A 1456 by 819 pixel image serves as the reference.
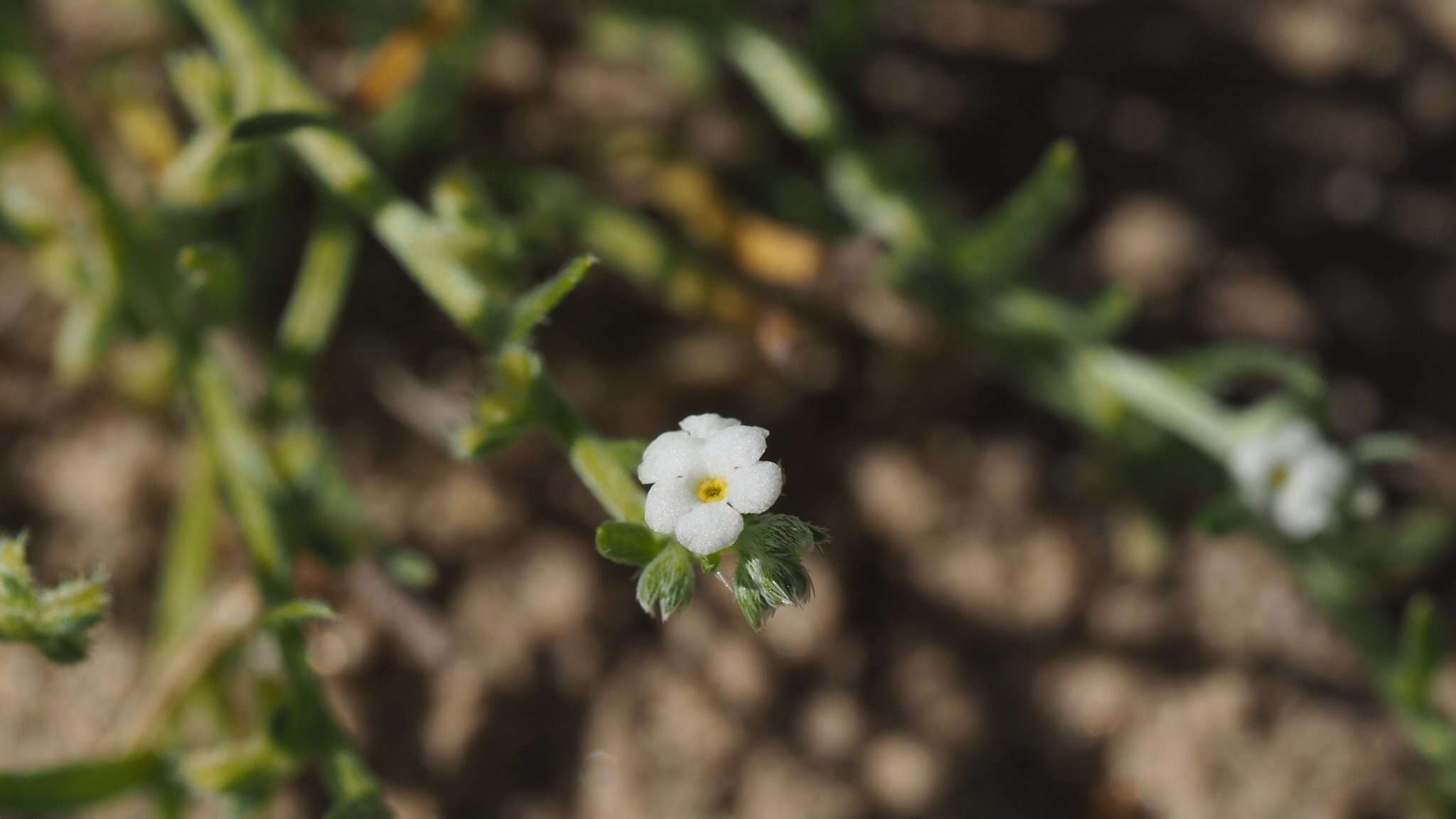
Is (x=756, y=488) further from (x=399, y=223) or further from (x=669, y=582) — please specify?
(x=399, y=223)

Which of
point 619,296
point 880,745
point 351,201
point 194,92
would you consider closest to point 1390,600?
point 880,745

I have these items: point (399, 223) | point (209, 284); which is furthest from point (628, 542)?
point (209, 284)

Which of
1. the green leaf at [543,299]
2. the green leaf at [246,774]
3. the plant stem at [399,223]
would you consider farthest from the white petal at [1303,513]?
the green leaf at [246,774]

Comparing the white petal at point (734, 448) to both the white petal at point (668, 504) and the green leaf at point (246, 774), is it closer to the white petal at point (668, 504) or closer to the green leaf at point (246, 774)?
the white petal at point (668, 504)

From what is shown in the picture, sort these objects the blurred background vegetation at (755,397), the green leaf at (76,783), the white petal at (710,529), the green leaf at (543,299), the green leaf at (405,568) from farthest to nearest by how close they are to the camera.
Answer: the blurred background vegetation at (755,397)
the green leaf at (405,568)
the green leaf at (76,783)
the green leaf at (543,299)
the white petal at (710,529)

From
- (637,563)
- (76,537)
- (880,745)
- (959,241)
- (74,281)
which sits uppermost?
(959,241)

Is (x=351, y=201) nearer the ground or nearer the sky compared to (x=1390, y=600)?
nearer the sky

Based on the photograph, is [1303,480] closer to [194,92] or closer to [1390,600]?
[1390,600]
